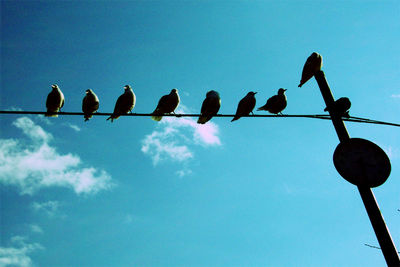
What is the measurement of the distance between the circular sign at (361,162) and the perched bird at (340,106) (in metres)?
0.53

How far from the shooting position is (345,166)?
337cm

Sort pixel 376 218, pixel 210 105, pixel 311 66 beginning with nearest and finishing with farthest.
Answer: pixel 376 218
pixel 210 105
pixel 311 66

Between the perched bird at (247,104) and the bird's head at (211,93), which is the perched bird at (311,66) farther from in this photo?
the bird's head at (211,93)

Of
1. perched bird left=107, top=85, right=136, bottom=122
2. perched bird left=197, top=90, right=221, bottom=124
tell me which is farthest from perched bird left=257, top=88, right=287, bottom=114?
perched bird left=107, top=85, right=136, bottom=122

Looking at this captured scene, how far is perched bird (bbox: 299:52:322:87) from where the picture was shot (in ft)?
24.6

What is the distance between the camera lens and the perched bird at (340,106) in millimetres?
3784

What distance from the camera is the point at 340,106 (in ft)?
12.5

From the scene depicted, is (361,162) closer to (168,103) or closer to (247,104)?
(247,104)

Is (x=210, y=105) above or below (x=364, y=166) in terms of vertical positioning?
above

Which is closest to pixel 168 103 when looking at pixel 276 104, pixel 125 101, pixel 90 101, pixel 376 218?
pixel 125 101

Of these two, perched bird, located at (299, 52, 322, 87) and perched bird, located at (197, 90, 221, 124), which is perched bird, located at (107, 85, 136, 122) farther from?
perched bird, located at (299, 52, 322, 87)

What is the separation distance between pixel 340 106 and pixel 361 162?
0.88 meters

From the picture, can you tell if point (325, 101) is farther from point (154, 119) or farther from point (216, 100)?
point (154, 119)

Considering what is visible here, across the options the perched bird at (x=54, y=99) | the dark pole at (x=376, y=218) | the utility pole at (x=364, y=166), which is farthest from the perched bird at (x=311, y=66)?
the perched bird at (x=54, y=99)
